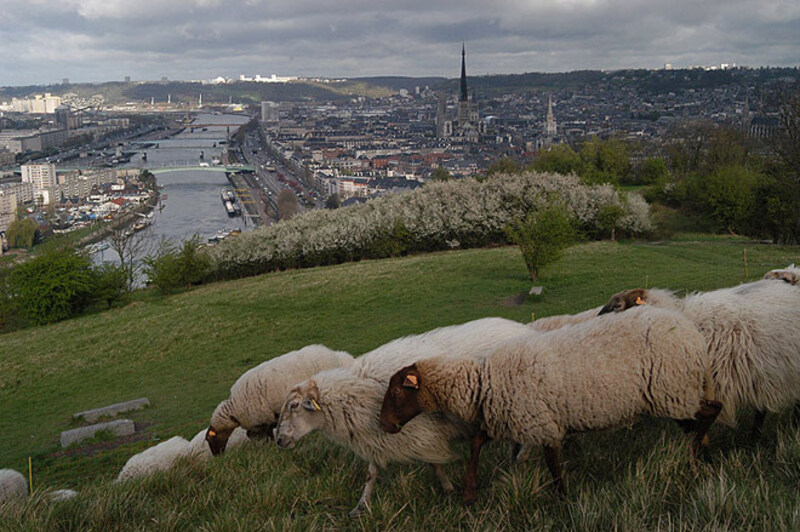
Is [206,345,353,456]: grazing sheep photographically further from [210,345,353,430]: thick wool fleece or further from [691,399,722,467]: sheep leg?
[691,399,722,467]: sheep leg

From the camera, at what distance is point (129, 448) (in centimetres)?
1094

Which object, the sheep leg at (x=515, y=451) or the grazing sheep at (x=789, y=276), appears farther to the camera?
the grazing sheep at (x=789, y=276)

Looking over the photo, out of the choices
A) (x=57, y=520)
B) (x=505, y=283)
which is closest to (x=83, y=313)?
(x=505, y=283)

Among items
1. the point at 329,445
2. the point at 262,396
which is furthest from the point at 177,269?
the point at 329,445

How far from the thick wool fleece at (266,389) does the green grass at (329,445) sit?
2.76ft

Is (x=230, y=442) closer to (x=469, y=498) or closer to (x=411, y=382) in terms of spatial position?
(x=411, y=382)

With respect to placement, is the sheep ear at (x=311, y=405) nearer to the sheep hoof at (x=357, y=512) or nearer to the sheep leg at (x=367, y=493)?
the sheep leg at (x=367, y=493)

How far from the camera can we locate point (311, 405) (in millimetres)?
5660

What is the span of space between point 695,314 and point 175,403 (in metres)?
11.8

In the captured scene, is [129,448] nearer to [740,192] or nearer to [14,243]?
[740,192]

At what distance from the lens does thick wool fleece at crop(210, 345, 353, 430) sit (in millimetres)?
7934

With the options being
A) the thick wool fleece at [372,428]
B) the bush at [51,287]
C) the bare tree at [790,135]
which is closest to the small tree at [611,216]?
the bare tree at [790,135]

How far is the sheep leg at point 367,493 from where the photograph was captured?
489 cm

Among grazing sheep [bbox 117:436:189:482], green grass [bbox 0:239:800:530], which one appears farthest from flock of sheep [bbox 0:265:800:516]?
grazing sheep [bbox 117:436:189:482]
